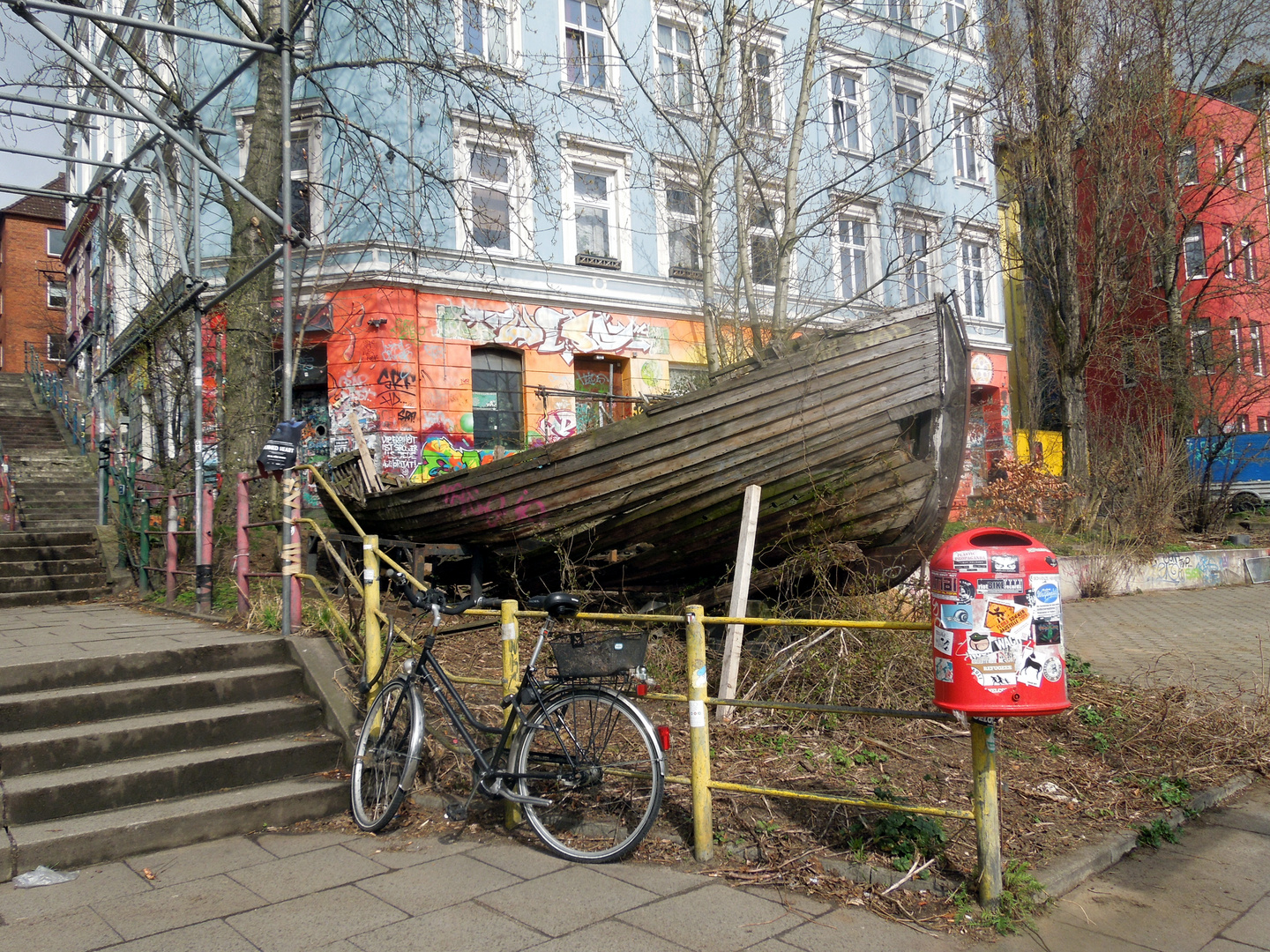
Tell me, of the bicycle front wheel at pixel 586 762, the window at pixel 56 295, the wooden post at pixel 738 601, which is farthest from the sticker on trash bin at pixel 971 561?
the window at pixel 56 295

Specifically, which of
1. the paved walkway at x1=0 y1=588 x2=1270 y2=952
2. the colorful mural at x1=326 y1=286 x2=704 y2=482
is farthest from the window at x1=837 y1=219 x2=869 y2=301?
the paved walkway at x1=0 y1=588 x2=1270 y2=952

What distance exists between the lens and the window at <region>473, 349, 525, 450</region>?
16.0 meters

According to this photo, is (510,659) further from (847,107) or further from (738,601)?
(847,107)

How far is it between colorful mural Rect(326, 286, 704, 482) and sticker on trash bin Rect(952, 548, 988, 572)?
11.2 m

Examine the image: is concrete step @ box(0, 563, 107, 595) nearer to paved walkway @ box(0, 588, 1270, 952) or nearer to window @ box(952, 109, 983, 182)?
paved walkway @ box(0, 588, 1270, 952)

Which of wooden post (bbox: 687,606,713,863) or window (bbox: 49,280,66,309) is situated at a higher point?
window (bbox: 49,280,66,309)

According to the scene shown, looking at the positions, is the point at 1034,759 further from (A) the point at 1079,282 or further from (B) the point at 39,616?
(A) the point at 1079,282

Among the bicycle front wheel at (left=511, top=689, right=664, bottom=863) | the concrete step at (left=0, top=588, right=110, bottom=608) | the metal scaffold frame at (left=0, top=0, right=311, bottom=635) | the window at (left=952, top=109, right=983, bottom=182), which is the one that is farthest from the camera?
the window at (left=952, top=109, right=983, bottom=182)

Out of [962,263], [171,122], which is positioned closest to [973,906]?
[171,122]

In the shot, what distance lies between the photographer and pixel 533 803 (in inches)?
160

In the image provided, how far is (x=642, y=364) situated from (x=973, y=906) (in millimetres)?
14602

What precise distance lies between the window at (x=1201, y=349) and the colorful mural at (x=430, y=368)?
38.9 feet

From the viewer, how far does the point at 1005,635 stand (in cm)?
325

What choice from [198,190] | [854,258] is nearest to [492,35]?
[854,258]
